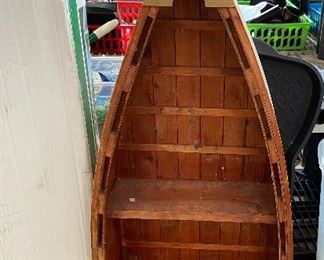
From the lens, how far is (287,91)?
1346 mm

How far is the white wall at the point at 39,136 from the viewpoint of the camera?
0.94 meters

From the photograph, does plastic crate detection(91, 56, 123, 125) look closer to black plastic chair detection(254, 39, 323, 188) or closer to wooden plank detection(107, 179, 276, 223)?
wooden plank detection(107, 179, 276, 223)

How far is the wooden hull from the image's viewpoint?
117 cm

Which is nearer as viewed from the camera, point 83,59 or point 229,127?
point 83,59

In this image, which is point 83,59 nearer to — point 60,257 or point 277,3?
point 60,257

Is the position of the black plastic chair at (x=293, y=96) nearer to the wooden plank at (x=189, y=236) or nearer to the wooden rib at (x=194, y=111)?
the wooden rib at (x=194, y=111)

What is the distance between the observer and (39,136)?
3.43 ft

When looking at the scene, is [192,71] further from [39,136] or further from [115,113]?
[39,136]

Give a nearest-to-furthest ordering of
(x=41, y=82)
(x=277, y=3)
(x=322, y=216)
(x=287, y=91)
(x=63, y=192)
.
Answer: (x=41, y=82) → (x=63, y=192) → (x=287, y=91) → (x=322, y=216) → (x=277, y=3)

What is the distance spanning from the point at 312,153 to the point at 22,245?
1.28m

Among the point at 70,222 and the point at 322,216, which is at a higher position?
the point at 70,222

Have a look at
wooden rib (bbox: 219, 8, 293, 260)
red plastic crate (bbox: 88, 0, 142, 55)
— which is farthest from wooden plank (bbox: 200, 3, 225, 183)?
red plastic crate (bbox: 88, 0, 142, 55)

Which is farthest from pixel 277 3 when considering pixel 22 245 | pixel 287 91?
pixel 22 245

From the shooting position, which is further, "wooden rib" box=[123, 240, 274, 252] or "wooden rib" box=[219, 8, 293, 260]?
"wooden rib" box=[123, 240, 274, 252]
